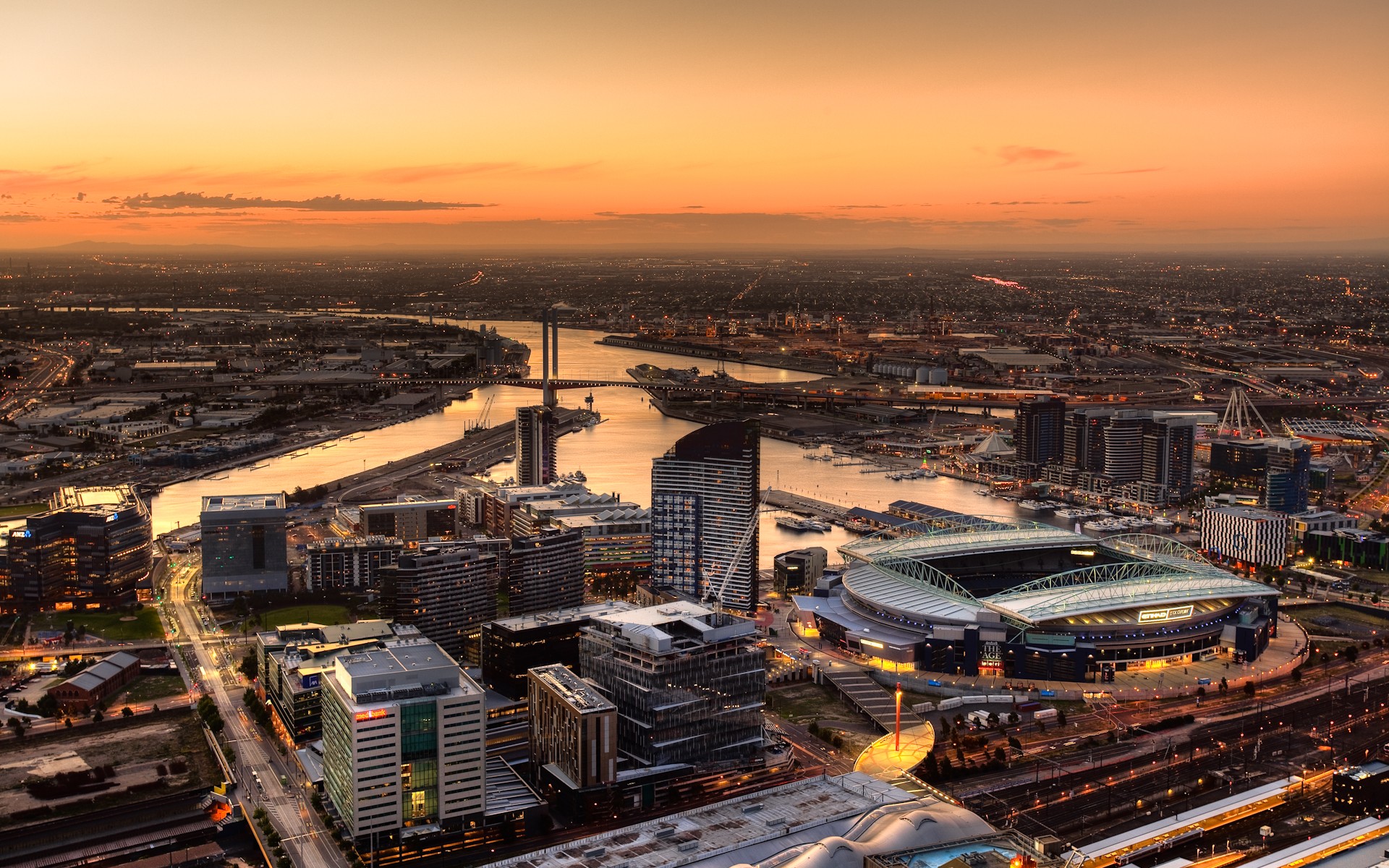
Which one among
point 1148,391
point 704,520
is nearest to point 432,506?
point 704,520

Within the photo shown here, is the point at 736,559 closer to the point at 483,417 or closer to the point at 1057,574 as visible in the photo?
the point at 1057,574

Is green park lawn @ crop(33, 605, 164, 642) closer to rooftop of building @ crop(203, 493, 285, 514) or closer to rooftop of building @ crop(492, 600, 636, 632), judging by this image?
rooftop of building @ crop(203, 493, 285, 514)

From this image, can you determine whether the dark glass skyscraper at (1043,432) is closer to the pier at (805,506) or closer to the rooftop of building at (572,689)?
the pier at (805,506)

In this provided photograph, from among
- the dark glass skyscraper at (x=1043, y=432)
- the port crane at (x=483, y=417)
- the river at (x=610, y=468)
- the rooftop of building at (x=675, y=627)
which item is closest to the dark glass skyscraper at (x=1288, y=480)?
the river at (x=610, y=468)

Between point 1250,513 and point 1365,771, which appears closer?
point 1365,771

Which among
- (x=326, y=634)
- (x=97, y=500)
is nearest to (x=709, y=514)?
(x=326, y=634)

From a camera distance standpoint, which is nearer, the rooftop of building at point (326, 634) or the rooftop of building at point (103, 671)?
the rooftop of building at point (103, 671)

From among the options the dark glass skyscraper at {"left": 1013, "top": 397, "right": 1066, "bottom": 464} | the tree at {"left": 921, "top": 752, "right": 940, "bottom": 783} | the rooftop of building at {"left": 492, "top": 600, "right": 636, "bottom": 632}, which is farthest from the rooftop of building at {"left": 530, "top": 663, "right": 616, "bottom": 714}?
the dark glass skyscraper at {"left": 1013, "top": 397, "right": 1066, "bottom": 464}
